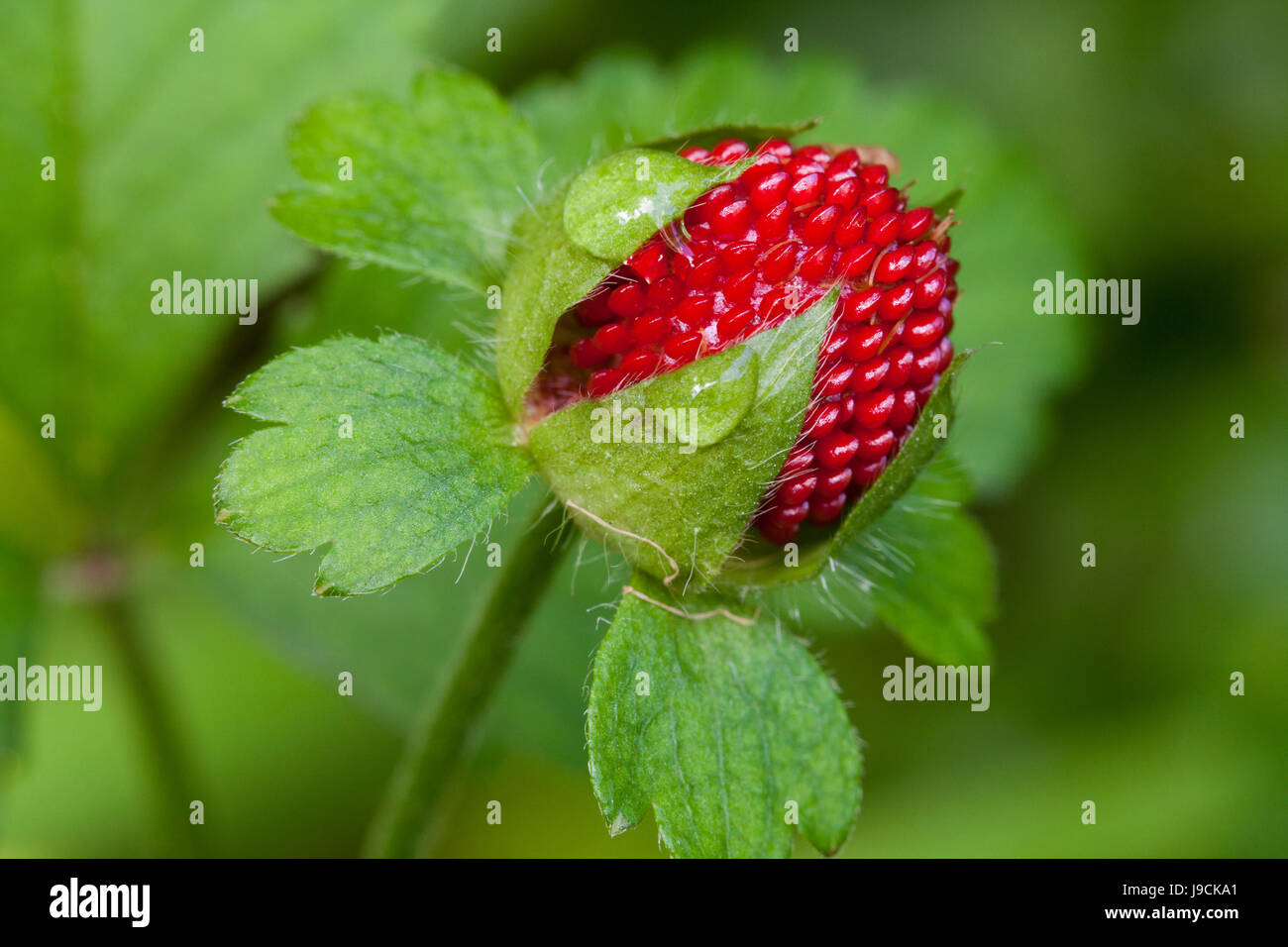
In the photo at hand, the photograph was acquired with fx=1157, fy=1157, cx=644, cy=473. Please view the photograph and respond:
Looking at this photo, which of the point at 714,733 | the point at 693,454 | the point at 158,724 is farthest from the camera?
the point at 158,724

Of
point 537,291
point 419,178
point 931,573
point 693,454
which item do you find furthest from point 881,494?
point 419,178

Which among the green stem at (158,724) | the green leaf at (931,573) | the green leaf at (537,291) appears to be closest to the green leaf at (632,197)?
the green leaf at (537,291)

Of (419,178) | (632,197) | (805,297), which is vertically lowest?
(805,297)

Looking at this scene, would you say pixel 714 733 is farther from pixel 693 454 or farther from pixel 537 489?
pixel 537 489

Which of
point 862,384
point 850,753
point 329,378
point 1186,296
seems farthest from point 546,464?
point 1186,296

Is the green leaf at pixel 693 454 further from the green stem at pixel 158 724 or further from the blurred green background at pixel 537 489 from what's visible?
the green stem at pixel 158 724

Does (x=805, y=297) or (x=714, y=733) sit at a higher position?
(x=805, y=297)
